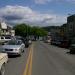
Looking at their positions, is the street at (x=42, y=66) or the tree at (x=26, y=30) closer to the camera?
the street at (x=42, y=66)

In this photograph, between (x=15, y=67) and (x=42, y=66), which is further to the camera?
(x=42, y=66)

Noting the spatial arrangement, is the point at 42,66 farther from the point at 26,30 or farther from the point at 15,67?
the point at 26,30

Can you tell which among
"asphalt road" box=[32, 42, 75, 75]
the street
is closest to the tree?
"asphalt road" box=[32, 42, 75, 75]

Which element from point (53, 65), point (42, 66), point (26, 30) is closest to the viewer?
point (42, 66)

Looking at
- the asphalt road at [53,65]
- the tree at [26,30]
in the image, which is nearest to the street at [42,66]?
the asphalt road at [53,65]

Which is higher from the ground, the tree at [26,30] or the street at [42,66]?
the tree at [26,30]

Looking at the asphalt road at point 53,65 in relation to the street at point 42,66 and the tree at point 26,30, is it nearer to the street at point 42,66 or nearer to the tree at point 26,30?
the street at point 42,66

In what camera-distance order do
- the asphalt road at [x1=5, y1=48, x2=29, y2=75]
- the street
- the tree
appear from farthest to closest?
the tree → the street → the asphalt road at [x1=5, y1=48, x2=29, y2=75]

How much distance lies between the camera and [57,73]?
12.8 m

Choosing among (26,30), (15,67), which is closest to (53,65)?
(15,67)

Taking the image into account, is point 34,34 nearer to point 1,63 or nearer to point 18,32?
point 18,32

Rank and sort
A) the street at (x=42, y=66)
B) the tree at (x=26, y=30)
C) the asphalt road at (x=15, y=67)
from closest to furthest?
the asphalt road at (x=15, y=67), the street at (x=42, y=66), the tree at (x=26, y=30)

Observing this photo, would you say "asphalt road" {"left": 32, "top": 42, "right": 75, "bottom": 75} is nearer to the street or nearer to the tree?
the street

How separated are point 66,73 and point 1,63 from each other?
379 centimetres
